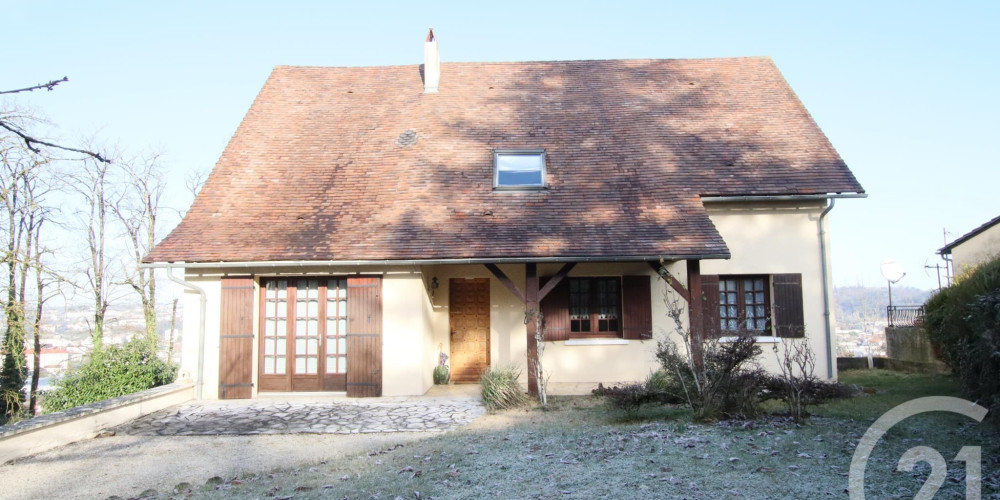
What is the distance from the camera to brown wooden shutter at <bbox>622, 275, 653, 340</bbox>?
37.1 feet

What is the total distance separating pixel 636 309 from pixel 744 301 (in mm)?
2104

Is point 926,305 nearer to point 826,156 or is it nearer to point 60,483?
point 826,156

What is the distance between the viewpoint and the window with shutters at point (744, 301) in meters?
11.7

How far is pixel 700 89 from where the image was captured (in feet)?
45.9

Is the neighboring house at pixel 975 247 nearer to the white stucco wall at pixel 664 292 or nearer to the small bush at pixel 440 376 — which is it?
the white stucco wall at pixel 664 292

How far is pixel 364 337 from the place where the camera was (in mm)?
10492

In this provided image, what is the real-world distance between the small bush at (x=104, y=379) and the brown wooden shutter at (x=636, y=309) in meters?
8.54

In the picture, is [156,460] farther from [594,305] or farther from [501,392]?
[594,305]

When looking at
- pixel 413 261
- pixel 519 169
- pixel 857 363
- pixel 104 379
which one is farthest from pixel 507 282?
pixel 857 363

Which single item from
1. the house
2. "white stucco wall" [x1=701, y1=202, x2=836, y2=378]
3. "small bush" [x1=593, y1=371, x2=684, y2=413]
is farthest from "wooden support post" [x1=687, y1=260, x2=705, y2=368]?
"small bush" [x1=593, y1=371, x2=684, y2=413]

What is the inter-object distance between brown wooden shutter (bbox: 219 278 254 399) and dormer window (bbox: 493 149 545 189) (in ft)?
15.4

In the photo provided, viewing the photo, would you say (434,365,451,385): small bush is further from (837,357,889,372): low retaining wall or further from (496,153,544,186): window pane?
(837,357,889,372): low retaining wall

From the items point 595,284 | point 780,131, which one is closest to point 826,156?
point 780,131

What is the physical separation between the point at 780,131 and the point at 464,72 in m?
7.03
